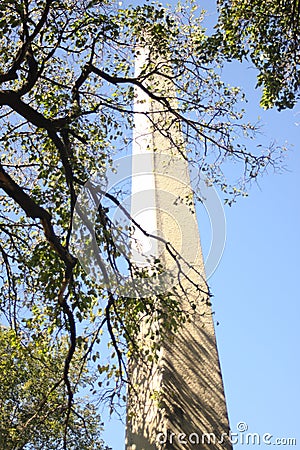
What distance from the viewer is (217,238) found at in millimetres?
3939

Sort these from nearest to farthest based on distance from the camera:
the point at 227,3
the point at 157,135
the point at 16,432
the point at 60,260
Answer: the point at 60,260 < the point at 227,3 < the point at 157,135 < the point at 16,432

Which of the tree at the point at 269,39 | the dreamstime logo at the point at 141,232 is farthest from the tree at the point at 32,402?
the tree at the point at 269,39

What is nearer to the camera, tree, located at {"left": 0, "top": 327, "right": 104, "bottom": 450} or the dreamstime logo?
the dreamstime logo

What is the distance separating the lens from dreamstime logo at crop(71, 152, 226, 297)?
4285 millimetres

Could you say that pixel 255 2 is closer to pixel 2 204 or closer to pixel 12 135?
pixel 12 135

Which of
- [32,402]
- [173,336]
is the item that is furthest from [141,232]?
[32,402]

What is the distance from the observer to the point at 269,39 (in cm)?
441

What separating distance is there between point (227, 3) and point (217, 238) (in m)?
2.21

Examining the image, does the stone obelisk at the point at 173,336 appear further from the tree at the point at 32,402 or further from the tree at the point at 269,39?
the tree at the point at 32,402

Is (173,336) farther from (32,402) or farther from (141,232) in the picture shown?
(32,402)

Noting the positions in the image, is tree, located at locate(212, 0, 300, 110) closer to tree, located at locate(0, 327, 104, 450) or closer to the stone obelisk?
the stone obelisk

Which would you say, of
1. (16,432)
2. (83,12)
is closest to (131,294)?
(83,12)

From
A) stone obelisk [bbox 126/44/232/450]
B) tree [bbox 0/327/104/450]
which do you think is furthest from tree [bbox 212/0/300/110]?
tree [bbox 0/327/104/450]

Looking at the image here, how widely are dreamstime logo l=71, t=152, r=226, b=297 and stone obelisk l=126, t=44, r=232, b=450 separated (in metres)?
0.01
